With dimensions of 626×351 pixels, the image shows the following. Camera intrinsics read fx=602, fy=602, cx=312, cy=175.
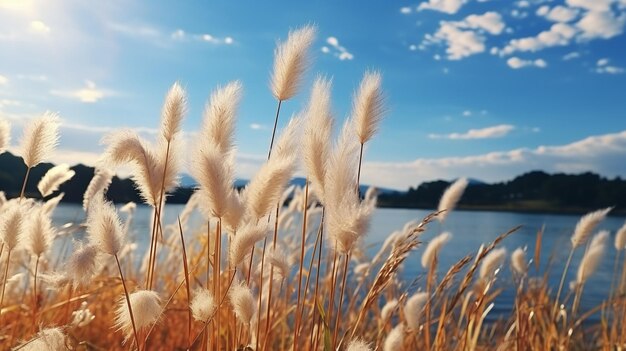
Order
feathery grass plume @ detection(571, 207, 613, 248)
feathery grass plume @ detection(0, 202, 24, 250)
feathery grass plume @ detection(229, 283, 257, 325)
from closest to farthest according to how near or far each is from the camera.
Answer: feathery grass plume @ detection(229, 283, 257, 325) → feathery grass plume @ detection(0, 202, 24, 250) → feathery grass plume @ detection(571, 207, 613, 248)

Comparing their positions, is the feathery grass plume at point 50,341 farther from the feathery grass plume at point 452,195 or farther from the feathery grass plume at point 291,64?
the feathery grass plume at point 452,195

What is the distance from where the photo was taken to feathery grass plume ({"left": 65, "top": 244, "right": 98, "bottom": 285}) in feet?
4.69

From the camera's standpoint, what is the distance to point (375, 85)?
1.82m

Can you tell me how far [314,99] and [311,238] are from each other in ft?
10.5

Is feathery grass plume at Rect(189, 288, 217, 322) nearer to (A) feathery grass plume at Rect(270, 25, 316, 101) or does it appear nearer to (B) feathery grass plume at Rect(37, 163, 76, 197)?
(A) feathery grass plume at Rect(270, 25, 316, 101)

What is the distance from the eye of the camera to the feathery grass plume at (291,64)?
192 centimetres

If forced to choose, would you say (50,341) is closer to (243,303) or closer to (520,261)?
(243,303)

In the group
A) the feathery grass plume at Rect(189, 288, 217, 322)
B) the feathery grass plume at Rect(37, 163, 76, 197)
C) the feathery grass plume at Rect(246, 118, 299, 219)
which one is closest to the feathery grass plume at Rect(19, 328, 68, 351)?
the feathery grass plume at Rect(189, 288, 217, 322)

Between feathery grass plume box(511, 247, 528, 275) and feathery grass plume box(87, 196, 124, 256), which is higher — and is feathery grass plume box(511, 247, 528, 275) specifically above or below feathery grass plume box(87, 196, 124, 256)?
below

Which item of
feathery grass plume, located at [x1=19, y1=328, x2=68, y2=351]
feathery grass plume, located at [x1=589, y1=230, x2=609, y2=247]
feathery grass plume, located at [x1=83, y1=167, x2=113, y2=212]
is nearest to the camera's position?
feathery grass plume, located at [x1=19, y1=328, x2=68, y2=351]

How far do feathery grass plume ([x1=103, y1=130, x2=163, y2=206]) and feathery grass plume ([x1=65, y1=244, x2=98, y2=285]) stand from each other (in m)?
0.23

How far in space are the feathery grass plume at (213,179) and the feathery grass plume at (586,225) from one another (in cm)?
235

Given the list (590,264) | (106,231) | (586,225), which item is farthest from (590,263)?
(106,231)

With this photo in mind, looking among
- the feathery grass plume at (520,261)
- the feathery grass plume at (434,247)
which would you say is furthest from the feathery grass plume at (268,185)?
the feathery grass plume at (520,261)
